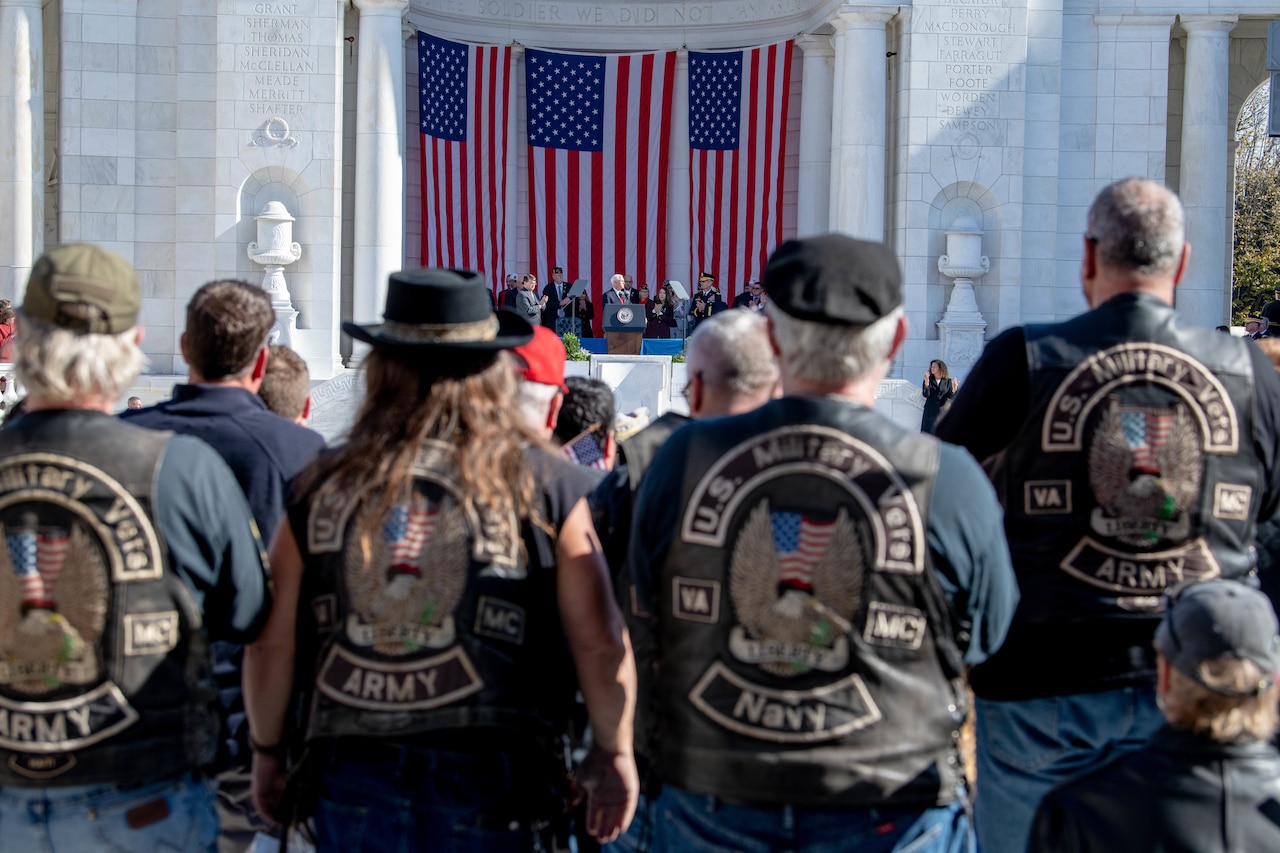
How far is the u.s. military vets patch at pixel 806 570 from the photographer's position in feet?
9.09

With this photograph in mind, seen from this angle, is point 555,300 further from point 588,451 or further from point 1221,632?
point 1221,632

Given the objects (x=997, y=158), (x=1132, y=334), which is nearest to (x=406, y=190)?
(x=997, y=158)

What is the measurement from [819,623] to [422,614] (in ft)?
2.62

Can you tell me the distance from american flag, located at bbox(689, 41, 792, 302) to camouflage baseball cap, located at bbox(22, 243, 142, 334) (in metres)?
18.4

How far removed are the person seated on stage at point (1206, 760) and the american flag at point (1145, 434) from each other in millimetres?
852

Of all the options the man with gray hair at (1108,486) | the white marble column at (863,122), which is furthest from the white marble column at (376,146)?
the man with gray hair at (1108,486)

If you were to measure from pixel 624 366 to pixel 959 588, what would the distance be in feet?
45.3

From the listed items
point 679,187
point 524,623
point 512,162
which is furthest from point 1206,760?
point 679,187

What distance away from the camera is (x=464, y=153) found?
821 inches

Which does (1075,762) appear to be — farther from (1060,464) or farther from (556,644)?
(556,644)

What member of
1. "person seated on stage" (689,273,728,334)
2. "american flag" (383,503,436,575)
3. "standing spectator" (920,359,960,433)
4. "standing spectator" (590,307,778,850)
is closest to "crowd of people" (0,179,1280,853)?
"american flag" (383,503,436,575)

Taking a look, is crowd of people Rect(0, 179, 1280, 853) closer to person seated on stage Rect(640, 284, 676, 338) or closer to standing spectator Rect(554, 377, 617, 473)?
standing spectator Rect(554, 377, 617, 473)

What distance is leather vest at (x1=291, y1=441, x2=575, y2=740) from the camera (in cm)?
283

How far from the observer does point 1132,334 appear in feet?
11.6
